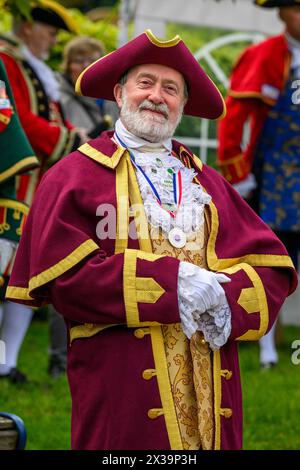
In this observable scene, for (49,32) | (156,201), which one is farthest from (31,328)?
(156,201)

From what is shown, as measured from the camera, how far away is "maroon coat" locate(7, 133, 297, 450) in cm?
348

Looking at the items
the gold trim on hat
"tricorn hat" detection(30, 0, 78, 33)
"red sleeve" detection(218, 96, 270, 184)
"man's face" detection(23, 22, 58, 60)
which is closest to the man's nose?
the gold trim on hat

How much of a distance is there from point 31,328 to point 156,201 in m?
5.62

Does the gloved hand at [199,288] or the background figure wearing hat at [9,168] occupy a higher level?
the background figure wearing hat at [9,168]

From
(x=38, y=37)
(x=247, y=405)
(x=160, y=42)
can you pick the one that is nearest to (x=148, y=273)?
(x=160, y=42)

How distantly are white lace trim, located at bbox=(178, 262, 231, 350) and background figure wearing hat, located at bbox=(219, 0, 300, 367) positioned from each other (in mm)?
3517

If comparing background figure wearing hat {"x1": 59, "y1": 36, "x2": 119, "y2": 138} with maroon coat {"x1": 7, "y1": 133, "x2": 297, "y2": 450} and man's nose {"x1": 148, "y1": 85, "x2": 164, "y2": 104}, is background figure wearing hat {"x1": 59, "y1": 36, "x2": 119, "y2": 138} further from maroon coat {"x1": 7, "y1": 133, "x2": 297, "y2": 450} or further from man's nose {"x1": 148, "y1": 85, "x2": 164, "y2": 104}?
maroon coat {"x1": 7, "y1": 133, "x2": 297, "y2": 450}

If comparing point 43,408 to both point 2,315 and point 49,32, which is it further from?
point 49,32

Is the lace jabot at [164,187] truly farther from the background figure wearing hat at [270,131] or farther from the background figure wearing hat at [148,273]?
the background figure wearing hat at [270,131]

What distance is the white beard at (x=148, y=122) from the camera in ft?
12.4

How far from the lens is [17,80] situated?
6.54 metres

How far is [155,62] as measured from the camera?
12.5 ft

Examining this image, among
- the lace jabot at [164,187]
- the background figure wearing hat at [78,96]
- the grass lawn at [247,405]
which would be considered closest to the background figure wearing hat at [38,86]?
the background figure wearing hat at [78,96]

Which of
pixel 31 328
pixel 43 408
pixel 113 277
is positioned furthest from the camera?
pixel 31 328
